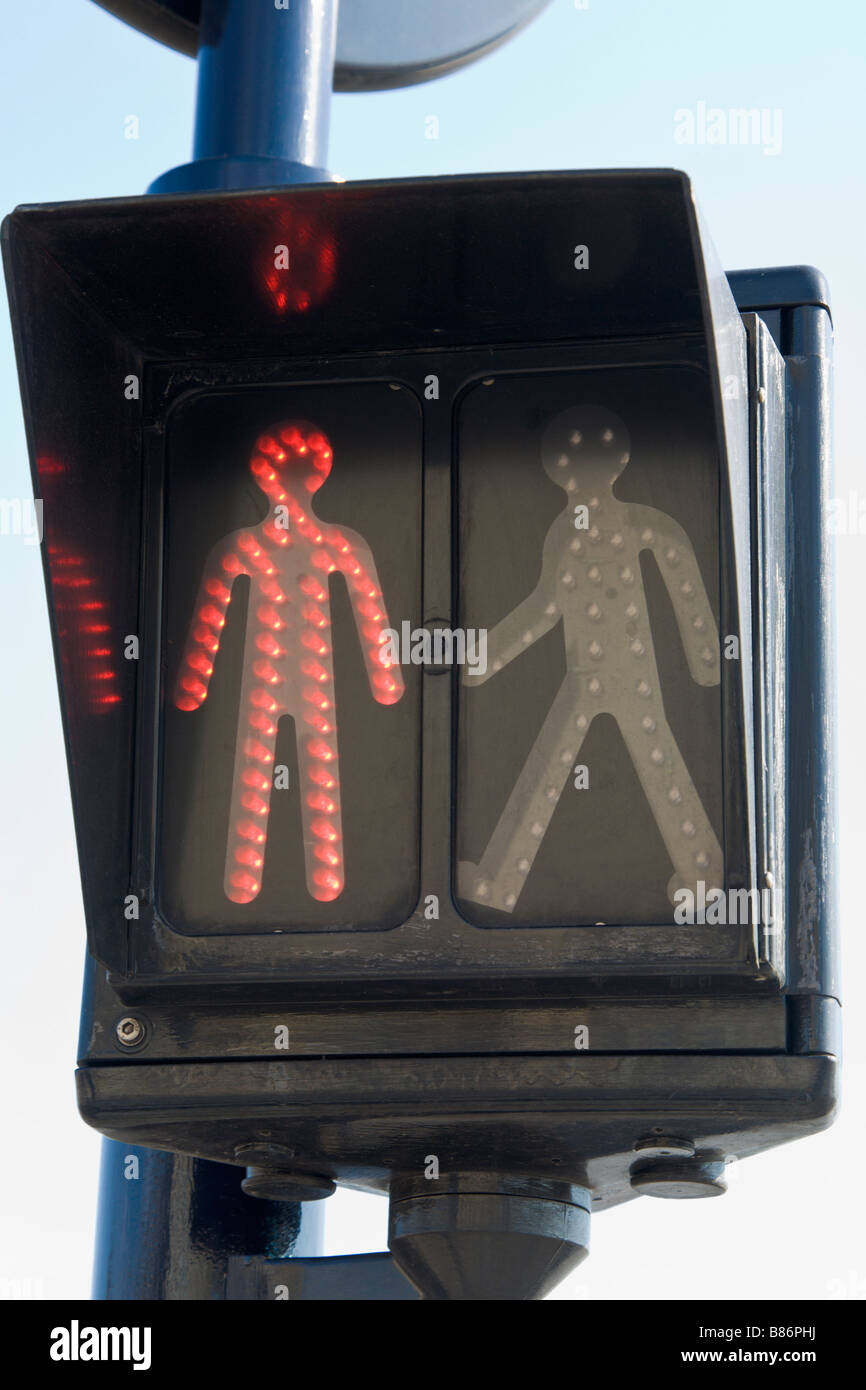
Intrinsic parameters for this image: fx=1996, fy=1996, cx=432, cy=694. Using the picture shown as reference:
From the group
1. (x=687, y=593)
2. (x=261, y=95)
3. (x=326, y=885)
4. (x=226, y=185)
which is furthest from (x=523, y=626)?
(x=261, y=95)

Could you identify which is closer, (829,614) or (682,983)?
(682,983)

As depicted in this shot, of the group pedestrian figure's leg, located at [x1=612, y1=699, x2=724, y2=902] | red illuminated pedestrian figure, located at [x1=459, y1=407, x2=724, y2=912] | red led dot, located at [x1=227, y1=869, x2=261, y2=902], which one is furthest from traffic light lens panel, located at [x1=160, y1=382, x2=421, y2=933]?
pedestrian figure's leg, located at [x1=612, y1=699, x2=724, y2=902]

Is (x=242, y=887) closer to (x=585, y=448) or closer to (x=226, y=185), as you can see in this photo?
(x=585, y=448)

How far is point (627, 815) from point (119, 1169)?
38.3 inches

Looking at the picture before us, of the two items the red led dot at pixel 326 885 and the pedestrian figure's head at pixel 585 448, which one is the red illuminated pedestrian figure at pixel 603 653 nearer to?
the pedestrian figure's head at pixel 585 448

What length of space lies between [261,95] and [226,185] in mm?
236

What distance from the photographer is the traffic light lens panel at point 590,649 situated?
82.0 inches

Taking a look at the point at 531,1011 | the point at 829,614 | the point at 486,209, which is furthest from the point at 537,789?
the point at 486,209

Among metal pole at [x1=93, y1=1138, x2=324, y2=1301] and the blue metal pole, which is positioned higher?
the blue metal pole

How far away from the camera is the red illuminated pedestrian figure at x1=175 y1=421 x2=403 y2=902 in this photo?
2.20 metres

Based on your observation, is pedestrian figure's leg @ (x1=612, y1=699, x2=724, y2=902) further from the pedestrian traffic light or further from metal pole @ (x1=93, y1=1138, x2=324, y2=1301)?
metal pole @ (x1=93, y1=1138, x2=324, y2=1301)

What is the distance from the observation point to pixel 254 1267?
2.59 meters

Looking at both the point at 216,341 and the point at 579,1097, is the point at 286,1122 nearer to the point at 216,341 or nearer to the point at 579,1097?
the point at 579,1097

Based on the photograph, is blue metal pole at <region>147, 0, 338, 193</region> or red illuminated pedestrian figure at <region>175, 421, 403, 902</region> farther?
blue metal pole at <region>147, 0, 338, 193</region>
